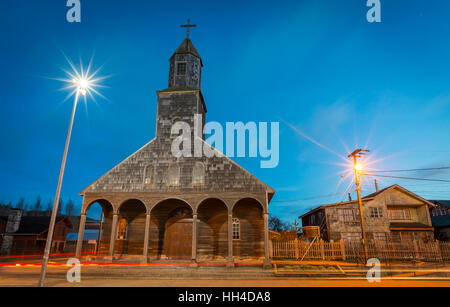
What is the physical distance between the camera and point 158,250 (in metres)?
18.1

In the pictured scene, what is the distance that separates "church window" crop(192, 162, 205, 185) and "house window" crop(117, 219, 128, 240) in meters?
6.55

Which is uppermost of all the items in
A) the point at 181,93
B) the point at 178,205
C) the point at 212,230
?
the point at 181,93

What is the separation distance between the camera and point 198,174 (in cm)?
1773

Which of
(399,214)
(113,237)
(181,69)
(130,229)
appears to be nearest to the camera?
(113,237)

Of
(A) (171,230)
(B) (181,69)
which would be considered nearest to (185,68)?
(B) (181,69)

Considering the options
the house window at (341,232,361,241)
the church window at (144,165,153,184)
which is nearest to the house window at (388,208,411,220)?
the house window at (341,232,361,241)

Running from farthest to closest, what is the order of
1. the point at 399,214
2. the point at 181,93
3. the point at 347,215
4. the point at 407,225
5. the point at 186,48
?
the point at 399,214, the point at 347,215, the point at 407,225, the point at 186,48, the point at 181,93

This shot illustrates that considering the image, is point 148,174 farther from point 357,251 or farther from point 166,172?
point 357,251

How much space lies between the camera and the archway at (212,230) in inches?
706

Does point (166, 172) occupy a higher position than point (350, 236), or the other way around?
point (166, 172)

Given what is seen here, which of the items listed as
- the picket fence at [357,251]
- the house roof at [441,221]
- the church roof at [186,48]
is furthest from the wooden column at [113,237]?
the house roof at [441,221]

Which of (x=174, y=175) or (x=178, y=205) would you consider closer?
(x=174, y=175)

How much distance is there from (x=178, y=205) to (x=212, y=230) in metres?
3.20
